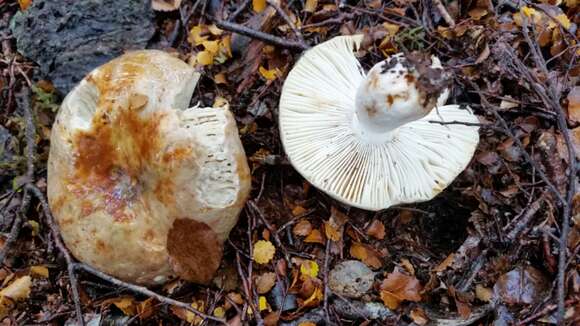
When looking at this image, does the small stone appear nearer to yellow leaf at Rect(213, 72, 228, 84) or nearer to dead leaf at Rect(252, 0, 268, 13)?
yellow leaf at Rect(213, 72, 228, 84)

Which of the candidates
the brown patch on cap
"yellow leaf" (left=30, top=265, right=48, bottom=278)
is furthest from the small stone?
"yellow leaf" (left=30, top=265, right=48, bottom=278)

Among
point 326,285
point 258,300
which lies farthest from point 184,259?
point 326,285

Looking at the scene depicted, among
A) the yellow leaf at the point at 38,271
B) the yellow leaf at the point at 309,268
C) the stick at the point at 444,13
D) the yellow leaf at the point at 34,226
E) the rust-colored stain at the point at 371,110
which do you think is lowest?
the yellow leaf at the point at 38,271

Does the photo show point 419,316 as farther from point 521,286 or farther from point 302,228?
point 302,228

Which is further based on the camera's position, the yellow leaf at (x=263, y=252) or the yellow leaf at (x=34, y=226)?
the yellow leaf at (x=34, y=226)

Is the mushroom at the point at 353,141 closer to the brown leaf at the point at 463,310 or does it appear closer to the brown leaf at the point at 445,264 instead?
the brown leaf at the point at 445,264

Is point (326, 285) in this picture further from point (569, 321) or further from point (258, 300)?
point (569, 321)

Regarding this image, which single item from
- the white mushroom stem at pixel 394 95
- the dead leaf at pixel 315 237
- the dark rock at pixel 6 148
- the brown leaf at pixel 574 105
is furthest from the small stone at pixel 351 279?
the dark rock at pixel 6 148
